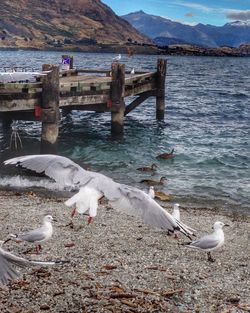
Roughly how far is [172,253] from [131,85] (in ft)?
52.6

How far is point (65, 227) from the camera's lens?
1205 centimetres

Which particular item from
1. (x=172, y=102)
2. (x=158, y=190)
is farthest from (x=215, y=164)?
(x=172, y=102)

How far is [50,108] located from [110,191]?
34.1ft

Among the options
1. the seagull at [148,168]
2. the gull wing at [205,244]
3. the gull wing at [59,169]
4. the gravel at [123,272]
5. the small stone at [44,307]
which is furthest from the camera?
the seagull at [148,168]

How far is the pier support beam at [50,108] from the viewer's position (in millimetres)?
18703

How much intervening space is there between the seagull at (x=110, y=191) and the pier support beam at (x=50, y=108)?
Answer: 8903 millimetres

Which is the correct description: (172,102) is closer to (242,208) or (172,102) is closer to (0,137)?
(0,137)

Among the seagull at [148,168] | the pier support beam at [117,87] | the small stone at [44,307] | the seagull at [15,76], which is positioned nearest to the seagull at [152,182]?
the seagull at [148,168]

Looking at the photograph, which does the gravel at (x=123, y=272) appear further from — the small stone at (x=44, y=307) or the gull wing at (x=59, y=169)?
the gull wing at (x=59, y=169)

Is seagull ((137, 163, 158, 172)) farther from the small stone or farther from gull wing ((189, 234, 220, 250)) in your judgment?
the small stone

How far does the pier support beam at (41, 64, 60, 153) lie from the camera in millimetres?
18703

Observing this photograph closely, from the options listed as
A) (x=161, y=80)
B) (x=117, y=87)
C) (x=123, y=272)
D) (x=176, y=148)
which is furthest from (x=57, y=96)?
(x=161, y=80)

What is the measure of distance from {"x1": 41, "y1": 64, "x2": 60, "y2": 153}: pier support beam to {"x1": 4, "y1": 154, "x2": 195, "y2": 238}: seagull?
29.2ft

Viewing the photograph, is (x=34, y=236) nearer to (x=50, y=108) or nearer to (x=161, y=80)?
(x=50, y=108)
